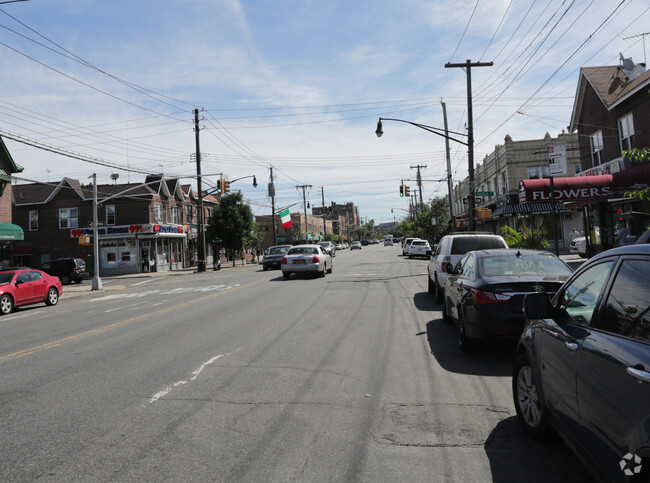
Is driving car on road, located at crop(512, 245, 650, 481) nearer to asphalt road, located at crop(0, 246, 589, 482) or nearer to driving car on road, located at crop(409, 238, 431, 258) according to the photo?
asphalt road, located at crop(0, 246, 589, 482)

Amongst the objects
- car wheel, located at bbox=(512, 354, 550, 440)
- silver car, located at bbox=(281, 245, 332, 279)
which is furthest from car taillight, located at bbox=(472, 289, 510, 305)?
silver car, located at bbox=(281, 245, 332, 279)

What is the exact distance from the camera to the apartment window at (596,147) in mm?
24809

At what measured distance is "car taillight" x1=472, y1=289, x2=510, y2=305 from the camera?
678cm

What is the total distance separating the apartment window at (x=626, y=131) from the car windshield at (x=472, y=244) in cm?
1334

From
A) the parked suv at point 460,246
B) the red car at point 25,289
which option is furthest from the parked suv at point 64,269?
the parked suv at point 460,246

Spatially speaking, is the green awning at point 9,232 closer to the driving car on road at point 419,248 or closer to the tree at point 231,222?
the tree at point 231,222

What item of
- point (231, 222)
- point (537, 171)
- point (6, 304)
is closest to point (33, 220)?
point (231, 222)

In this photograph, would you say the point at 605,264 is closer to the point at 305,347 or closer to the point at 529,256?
the point at 529,256

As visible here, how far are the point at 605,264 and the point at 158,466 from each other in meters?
3.55

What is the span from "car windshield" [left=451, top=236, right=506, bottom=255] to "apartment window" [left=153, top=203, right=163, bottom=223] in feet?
122

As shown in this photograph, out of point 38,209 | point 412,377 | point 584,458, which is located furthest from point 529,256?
point 38,209

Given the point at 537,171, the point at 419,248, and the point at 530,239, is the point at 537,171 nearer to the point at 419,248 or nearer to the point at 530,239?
the point at 419,248

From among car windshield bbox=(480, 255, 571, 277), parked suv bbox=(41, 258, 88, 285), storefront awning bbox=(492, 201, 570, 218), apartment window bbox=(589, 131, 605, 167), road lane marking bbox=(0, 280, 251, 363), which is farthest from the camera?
parked suv bbox=(41, 258, 88, 285)

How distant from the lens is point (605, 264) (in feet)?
11.0
